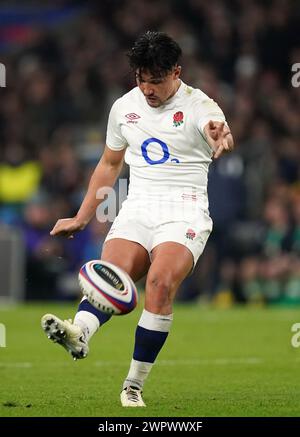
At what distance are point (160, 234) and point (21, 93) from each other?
15092mm

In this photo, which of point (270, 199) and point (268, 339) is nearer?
point (268, 339)

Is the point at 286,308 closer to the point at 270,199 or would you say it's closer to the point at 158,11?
the point at 270,199

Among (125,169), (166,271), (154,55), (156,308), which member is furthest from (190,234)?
(125,169)

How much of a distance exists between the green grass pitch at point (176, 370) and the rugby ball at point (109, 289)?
2.09 feet

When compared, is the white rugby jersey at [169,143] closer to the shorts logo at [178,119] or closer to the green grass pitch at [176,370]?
the shorts logo at [178,119]

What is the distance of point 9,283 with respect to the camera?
18.3 meters

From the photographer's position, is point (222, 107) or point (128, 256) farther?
point (222, 107)

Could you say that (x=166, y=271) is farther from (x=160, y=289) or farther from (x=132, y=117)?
(x=132, y=117)

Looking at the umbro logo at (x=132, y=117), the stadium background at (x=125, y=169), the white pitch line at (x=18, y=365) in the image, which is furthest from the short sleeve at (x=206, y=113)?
the stadium background at (x=125, y=169)

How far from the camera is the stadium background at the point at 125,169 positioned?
58.4 feet

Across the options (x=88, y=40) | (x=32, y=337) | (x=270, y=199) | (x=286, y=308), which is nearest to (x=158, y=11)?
(x=88, y=40)

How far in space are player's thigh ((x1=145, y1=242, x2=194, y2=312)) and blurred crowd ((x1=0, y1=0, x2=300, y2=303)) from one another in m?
8.51

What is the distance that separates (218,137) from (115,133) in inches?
44.9

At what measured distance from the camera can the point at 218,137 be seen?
7332mm
